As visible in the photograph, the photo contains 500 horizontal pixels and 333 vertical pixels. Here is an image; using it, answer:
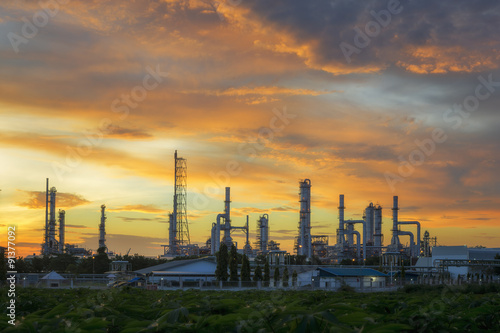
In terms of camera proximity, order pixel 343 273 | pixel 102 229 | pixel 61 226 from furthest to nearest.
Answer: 1. pixel 102 229
2. pixel 61 226
3. pixel 343 273

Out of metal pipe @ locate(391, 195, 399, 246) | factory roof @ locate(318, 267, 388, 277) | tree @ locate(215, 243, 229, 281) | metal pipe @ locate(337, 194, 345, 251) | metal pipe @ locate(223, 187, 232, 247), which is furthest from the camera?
metal pipe @ locate(337, 194, 345, 251)

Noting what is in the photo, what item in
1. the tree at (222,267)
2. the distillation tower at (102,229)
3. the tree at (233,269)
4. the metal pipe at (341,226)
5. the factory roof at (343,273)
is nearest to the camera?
the tree at (222,267)

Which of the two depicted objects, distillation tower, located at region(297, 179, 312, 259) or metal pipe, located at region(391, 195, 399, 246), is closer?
distillation tower, located at region(297, 179, 312, 259)

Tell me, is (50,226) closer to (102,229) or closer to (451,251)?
(102,229)

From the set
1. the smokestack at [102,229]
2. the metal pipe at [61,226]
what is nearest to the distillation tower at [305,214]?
the smokestack at [102,229]

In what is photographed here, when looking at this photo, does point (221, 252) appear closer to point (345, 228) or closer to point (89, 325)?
point (89, 325)

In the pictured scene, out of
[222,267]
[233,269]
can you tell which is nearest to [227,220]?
[233,269]

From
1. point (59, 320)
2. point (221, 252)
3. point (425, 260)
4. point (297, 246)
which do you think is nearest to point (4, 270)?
point (221, 252)

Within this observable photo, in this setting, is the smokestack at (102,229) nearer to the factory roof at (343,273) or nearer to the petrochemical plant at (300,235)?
the petrochemical plant at (300,235)

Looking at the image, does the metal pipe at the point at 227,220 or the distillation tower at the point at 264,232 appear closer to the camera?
the metal pipe at the point at 227,220

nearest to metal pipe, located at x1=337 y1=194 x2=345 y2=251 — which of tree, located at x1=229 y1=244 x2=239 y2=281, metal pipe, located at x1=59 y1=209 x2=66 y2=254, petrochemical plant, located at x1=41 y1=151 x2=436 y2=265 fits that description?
petrochemical plant, located at x1=41 y1=151 x2=436 y2=265

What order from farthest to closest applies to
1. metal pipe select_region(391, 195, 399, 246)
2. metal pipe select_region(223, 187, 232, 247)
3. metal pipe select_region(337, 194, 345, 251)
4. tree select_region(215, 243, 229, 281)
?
1. metal pipe select_region(337, 194, 345, 251)
2. metal pipe select_region(391, 195, 399, 246)
3. metal pipe select_region(223, 187, 232, 247)
4. tree select_region(215, 243, 229, 281)

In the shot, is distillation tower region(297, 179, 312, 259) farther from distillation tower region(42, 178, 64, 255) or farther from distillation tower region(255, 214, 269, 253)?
distillation tower region(42, 178, 64, 255)

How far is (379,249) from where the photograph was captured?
145500 millimetres
